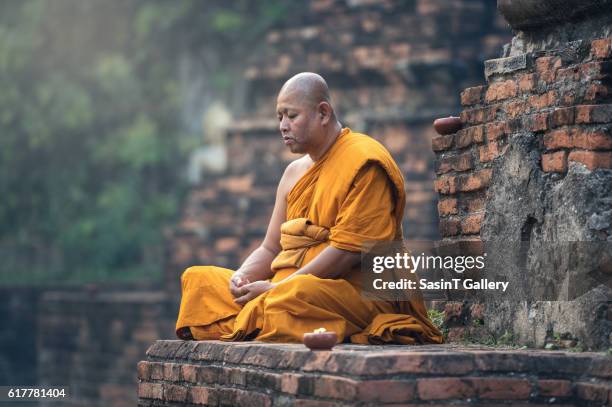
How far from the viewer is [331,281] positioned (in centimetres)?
518

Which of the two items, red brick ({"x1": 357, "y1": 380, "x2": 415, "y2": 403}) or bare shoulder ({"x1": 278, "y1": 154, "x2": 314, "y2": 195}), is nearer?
red brick ({"x1": 357, "y1": 380, "x2": 415, "y2": 403})

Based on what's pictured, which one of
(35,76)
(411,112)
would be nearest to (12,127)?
(35,76)

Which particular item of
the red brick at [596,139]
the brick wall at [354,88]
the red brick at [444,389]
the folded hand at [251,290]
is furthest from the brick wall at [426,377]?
the brick wall at [354,88]

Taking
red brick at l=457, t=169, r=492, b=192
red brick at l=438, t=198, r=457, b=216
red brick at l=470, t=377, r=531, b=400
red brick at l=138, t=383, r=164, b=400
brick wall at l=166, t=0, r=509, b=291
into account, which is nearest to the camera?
red brick at l=470, t=377, r=531, b=400

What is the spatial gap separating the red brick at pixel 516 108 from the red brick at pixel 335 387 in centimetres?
Result: 154

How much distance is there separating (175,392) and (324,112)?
1.30 m

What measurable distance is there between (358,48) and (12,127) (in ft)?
27.0

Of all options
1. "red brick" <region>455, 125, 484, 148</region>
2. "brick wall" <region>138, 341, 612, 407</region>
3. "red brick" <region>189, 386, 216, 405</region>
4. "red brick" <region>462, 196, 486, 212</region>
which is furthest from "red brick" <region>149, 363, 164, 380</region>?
"red brick" <region>455, 125, 484, 148</region>

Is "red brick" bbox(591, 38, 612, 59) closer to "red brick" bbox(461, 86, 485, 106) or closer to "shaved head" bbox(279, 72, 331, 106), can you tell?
"red brick" bbox(461, 86, 485, 106)

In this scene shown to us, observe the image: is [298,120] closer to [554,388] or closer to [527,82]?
[527,82]

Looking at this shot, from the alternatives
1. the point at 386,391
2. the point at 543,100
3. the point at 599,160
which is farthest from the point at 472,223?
the point at 386,391

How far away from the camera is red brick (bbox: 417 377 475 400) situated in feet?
14.1

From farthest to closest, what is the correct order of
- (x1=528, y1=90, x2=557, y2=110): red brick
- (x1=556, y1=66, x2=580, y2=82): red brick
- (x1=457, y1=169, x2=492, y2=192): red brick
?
(x1=457, y1=169, x2=492, y2=192): red brick < (x1=528, y1=90, x2=557, y2=110): red brick < (x1=556, y1=66, x2=580, y2=82): red brick

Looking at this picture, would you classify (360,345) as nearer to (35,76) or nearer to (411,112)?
(411,112)
